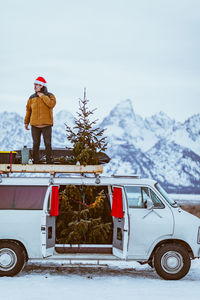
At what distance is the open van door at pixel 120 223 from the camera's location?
376 inches

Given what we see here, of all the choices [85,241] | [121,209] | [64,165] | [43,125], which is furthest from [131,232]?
[43,125]

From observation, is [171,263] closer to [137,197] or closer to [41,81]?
[137,197]

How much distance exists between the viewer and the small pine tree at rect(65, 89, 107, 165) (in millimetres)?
10898

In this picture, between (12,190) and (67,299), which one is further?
(12,190)

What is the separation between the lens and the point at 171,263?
9.78 meters

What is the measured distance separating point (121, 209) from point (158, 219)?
836 mm

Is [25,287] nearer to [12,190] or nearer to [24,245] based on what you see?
[24,245]

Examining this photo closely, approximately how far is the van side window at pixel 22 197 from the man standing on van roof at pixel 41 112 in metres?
1.45

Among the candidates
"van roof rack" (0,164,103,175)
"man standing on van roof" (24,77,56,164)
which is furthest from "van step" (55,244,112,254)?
"man standing on van roof" (24,77,56,164)

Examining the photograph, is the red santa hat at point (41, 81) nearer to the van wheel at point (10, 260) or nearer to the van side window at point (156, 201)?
the van side window at point (156, 201)

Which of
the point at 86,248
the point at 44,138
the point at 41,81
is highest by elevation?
the point at 41,81

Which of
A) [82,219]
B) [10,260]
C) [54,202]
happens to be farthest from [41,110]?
[10,260]

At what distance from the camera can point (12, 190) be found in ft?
32.3

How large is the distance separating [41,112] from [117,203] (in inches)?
118
